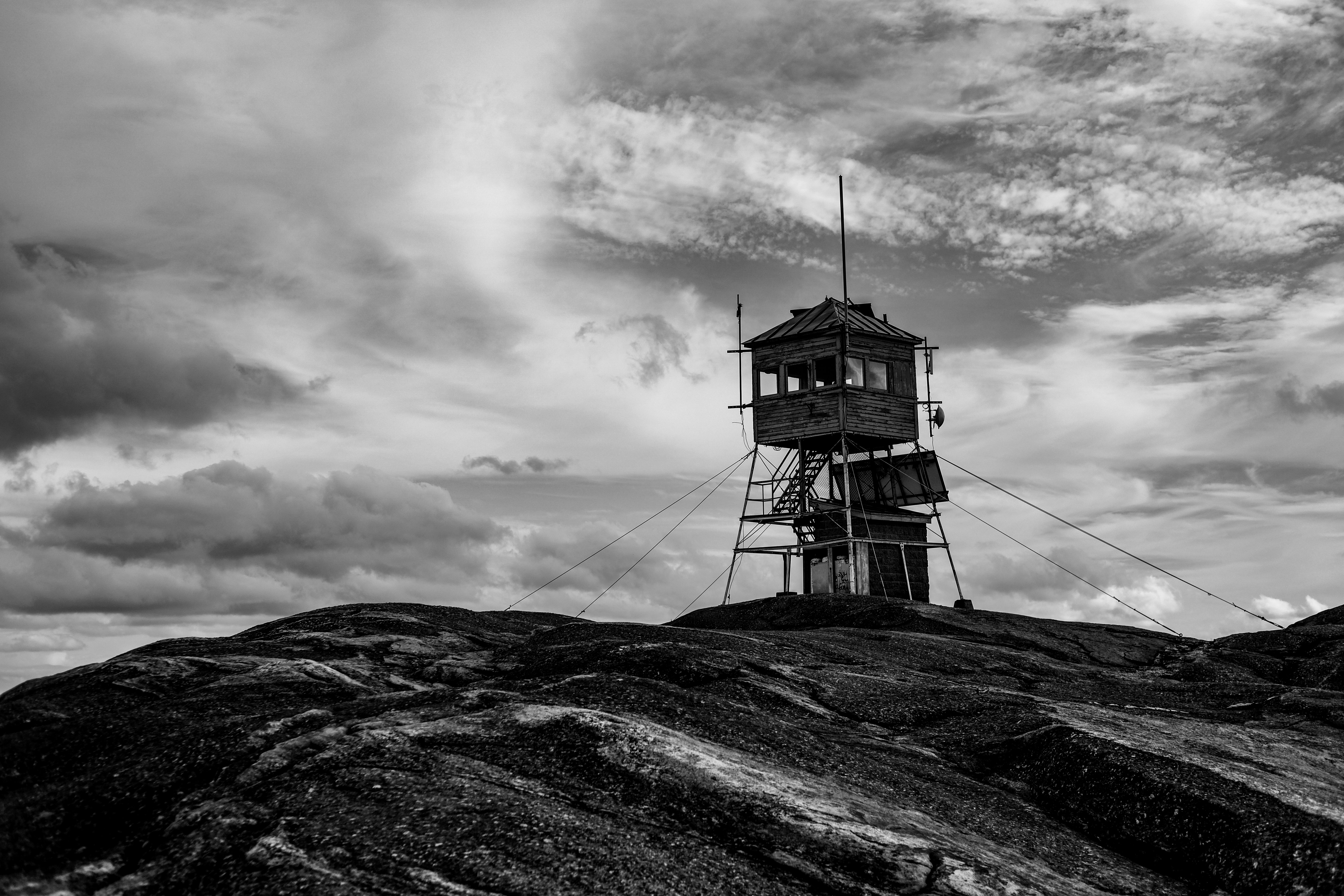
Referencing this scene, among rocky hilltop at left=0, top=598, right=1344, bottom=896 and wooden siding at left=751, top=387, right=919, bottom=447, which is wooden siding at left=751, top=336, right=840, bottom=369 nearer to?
wooden siding at left=751, top=387, right=919, bottom=447

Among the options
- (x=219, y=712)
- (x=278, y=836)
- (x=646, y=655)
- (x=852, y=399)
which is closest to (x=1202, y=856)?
(x=646, y=655)

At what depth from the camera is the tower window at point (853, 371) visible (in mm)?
43000

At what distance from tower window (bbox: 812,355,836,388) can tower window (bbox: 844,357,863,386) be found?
0.58m

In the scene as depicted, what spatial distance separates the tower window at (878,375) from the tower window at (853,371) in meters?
0.33

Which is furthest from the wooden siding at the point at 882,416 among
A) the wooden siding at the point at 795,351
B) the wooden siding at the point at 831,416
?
the wooden siding at the point at 795,351

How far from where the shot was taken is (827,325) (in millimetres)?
43844

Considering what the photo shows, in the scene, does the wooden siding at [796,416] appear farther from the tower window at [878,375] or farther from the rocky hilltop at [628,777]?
the rocky hilltop at [628,777]

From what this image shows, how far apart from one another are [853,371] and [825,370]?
4.25 feet

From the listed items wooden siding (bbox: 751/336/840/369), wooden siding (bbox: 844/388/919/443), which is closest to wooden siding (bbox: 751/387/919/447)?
wooden siding (bbox: 844/388/919/443)

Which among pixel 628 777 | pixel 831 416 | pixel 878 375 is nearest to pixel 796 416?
pixel 831 416

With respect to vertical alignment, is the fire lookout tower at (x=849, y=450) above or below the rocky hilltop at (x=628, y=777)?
above

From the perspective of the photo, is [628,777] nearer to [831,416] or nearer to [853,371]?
[831,416]

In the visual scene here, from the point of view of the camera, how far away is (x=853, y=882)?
11391 millimetres

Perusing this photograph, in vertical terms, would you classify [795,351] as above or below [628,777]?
above
